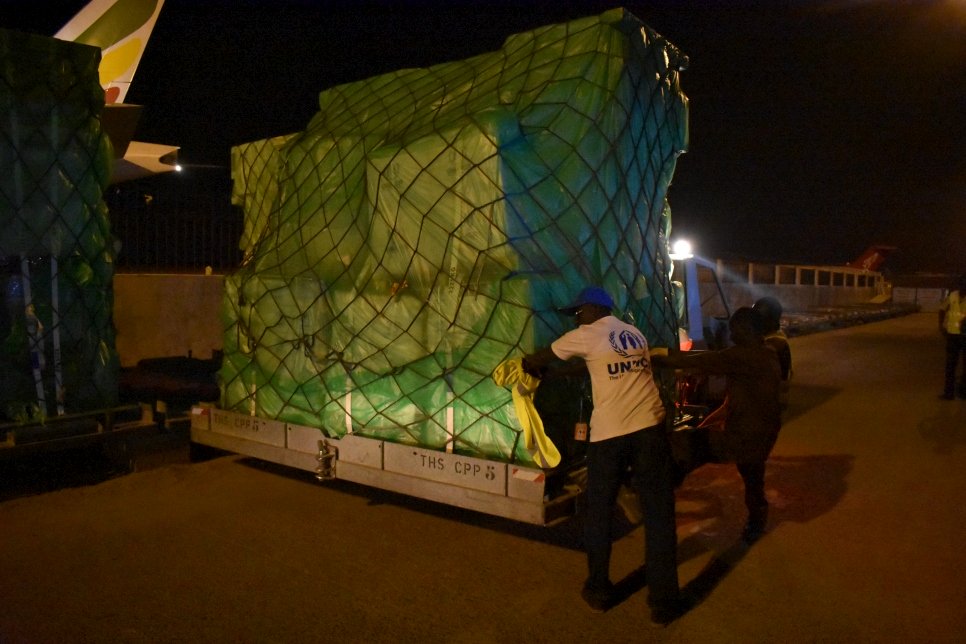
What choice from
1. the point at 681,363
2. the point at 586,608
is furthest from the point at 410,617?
the point at 681,363

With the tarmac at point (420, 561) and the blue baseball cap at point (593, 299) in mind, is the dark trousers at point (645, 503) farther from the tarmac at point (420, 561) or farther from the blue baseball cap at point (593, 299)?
the blue baseball cap at point (593, 299)

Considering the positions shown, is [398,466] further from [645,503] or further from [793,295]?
[793,295]

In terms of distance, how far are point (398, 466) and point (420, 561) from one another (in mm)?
555

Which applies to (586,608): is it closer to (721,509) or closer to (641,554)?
(641,554)

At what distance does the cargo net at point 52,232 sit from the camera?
542 centimetres

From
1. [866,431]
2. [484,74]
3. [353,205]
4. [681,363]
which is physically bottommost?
[866,431]

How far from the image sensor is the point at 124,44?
40.5 feet

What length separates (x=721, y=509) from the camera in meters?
5.32

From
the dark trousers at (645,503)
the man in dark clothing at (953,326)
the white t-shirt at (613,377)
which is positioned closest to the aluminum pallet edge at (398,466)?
the dark trousers at (645,503)

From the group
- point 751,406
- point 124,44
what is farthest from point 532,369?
point 124,44

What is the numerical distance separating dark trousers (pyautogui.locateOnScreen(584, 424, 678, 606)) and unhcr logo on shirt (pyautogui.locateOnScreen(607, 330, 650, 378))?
0.31 m

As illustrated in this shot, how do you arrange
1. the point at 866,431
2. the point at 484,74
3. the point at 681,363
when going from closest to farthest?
the point at 681,363
the point at 484,74
the point at 866,431

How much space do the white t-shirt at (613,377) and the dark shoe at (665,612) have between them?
827mm

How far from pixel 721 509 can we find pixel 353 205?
3.32 m
